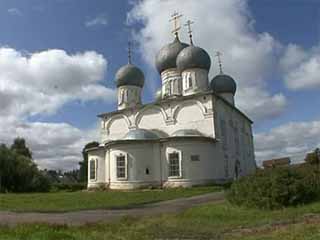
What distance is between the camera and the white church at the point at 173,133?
3056cm

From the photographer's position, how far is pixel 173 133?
111 ft

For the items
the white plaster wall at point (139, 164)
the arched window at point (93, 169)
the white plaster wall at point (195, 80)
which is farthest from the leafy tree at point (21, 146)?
the white plaster wall at point (195, 80)

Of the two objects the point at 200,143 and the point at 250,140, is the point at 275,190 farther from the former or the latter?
the point at 250,140

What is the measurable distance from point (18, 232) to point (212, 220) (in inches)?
215

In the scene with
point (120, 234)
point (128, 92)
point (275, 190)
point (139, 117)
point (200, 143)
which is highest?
point (128, 92)

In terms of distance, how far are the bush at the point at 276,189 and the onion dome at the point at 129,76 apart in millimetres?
29003

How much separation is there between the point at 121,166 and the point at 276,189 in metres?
19.7

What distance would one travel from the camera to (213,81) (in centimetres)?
4562

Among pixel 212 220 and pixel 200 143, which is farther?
pixel 200 143

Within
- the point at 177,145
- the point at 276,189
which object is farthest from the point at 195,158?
the point at 276,189

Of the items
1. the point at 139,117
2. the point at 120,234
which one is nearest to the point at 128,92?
the point at 139,117

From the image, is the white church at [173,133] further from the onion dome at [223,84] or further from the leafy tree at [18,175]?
the leafy tree at [18,175]

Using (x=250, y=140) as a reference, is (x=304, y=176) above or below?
below

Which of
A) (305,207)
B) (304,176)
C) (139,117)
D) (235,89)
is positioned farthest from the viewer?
(235,89)
